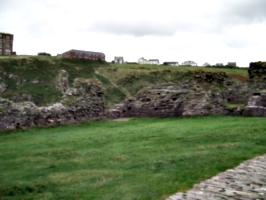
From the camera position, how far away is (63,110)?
20.3m

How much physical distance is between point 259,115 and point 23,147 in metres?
12.4

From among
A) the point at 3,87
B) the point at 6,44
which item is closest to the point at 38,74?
the point at 3,87

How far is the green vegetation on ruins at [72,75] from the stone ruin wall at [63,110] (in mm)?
34238

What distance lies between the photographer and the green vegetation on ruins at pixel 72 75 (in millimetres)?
60719

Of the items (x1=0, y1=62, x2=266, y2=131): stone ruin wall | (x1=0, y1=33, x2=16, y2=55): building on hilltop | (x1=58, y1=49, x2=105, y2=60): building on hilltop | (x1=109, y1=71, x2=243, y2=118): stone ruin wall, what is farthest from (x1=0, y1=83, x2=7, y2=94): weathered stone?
(x1=58, y1=49, x2=105, y2=60): building on hilltop

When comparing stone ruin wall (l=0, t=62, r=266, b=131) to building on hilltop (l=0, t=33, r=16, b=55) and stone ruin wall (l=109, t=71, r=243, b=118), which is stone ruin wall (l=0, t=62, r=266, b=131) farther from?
building on hilltop (l=0, t=33, r=16, b=55)

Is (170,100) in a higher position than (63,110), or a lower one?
higher

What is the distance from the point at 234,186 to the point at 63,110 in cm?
1444

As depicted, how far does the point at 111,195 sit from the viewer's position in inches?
289

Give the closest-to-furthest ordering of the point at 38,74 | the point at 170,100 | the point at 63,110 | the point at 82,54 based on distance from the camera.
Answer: the point at 63,110 < the point at 170,100 < the point at 38,74 < the point at 82,54

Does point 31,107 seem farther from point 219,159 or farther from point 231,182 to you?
point 231,182

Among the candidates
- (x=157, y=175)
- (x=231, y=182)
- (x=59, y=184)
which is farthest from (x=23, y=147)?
(x=231, y=182)

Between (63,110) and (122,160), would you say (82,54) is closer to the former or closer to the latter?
(63,110)

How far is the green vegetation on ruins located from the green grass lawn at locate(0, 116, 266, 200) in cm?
4303
